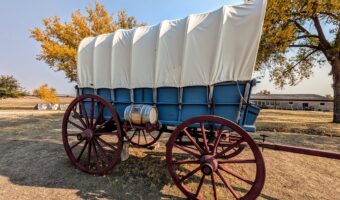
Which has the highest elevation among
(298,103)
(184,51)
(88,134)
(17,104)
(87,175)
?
(184,51)

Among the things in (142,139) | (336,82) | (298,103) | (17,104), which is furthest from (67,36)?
(298,103)

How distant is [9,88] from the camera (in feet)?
116

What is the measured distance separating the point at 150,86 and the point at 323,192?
3972 millimetres

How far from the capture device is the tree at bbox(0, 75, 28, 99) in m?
33.6

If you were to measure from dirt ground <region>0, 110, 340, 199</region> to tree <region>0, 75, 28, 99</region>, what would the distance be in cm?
3797

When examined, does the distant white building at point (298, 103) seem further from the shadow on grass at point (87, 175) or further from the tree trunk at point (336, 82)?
the shadow on grass at point (87, 175)

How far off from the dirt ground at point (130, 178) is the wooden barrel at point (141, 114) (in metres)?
1.27

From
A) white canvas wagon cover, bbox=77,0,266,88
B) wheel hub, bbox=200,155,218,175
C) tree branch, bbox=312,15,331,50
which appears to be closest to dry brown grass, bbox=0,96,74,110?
A: white canvas wagon cover, bbox=77,0,266,88

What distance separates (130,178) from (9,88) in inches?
1728

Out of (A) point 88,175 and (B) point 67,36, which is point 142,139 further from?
(B) point 67,36

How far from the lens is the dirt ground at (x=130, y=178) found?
335 cm

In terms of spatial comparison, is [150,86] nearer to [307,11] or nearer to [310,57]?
[307,11]

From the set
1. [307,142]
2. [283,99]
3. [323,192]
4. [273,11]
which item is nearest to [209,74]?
[323,192]

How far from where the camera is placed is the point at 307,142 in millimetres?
7070
